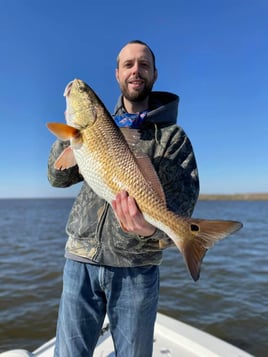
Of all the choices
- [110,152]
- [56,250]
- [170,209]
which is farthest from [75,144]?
[56,250]

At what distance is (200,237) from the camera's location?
2.65 metres

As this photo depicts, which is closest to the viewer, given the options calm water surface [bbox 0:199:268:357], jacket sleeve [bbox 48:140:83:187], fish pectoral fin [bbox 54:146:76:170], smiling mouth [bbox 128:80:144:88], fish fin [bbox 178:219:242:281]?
fish fin [bbox 178:219:242:281]

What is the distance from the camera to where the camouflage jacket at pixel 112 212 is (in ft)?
10.4

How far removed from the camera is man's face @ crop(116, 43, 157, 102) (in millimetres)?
3621

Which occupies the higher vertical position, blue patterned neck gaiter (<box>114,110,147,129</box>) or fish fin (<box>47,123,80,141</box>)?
blue patterned neck gaiter (<box>114,110,147,129</box>)

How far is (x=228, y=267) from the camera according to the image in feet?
47.1

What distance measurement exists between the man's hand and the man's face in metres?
1.39

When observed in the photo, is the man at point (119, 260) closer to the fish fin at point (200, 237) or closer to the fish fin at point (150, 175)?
the fish fin at point (150, 175)

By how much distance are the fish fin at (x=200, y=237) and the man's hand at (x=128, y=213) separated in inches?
15.8

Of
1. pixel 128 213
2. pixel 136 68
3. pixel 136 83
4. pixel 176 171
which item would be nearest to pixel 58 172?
pixel 128 213

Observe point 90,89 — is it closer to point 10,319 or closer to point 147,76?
point 147,76

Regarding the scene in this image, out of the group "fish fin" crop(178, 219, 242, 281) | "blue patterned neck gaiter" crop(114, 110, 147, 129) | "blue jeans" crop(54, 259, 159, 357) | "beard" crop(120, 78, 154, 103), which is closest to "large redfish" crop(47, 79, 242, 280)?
"fish fin" crop(178, 219, 242, 281)

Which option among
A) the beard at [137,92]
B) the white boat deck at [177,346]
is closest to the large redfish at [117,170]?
the beard at [137,92]

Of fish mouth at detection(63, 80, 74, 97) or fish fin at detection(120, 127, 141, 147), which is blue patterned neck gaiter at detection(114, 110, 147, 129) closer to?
fish fin at detection(120, 127, 141, 147)
